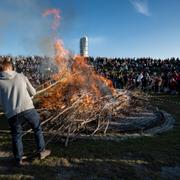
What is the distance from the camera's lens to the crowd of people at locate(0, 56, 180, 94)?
75.3ft

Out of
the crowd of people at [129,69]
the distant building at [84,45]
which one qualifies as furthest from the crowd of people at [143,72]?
the distant building at [84,45]

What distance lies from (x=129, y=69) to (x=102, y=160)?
22840mm

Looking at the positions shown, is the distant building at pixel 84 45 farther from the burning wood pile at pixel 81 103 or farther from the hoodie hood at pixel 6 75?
the hoodie hood at pixel 6 75

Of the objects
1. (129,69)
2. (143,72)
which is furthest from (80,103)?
(129,69)

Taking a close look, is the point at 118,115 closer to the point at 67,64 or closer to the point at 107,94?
the point at 107,94

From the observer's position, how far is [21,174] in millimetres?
4988

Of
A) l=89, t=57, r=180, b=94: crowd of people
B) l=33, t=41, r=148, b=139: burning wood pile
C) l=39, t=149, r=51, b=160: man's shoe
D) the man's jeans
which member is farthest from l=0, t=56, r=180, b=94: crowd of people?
the man's jeans

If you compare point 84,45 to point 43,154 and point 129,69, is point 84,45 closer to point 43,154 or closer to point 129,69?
point 129,69

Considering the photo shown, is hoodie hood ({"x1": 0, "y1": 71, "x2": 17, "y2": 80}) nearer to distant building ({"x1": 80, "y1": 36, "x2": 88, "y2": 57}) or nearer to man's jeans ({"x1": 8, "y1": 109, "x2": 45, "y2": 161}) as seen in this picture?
man's jeans ({"x1": 8, "y1": 109, "x2": 45, "y2": 161})

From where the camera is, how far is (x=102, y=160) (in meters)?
5.71

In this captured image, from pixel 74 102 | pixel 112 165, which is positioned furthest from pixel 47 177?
pixel 74 102

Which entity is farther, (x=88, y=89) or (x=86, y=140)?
(x=88, y=89)

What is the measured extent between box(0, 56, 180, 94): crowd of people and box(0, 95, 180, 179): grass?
1582cm

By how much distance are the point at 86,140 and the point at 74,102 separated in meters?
1.49
